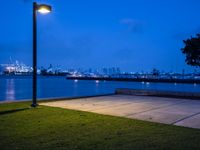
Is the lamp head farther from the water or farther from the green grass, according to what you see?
the water

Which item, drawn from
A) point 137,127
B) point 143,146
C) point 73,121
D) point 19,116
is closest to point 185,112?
point 137,127

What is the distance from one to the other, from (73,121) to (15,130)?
5.46 ft

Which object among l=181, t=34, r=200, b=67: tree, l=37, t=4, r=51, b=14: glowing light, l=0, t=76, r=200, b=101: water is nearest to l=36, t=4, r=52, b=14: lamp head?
l=37, t=4, r=51, b=14: glowing light

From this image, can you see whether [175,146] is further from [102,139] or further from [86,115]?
[86,115]

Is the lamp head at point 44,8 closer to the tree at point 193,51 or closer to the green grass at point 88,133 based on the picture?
the green grass at point 88,133

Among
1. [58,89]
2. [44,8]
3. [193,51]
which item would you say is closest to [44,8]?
[44,8]

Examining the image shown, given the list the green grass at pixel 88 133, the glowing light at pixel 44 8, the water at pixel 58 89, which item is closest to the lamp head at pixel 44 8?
the glowing light at pixel 44 8

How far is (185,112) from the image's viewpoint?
9.58 m

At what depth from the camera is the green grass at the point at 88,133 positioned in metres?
A: 5.33

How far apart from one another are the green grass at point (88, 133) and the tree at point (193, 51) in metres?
10.7

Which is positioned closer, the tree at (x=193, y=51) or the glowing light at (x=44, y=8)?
the glowing light at (x=44, y=8)

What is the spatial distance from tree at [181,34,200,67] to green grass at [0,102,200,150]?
1069 cm

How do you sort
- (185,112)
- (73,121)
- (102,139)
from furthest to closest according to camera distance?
(185,112), (73,121), (102,139)

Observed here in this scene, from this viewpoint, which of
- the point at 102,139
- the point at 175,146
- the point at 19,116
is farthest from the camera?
the point at 19,116
